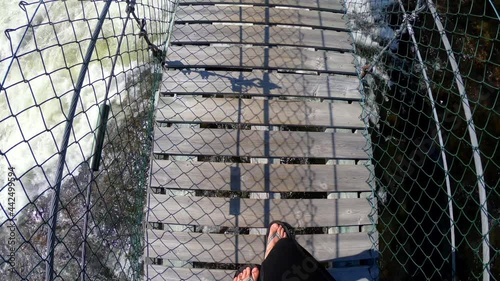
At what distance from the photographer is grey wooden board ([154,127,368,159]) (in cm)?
250

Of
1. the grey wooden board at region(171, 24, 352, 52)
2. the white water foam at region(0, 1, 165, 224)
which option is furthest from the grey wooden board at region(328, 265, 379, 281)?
the white water foam at region(0, 1, 165, 224)

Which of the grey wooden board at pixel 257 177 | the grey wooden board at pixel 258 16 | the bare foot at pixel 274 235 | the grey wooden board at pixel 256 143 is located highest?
the grey wooden board at pixel 258 16

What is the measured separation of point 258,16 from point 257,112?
0.74 m

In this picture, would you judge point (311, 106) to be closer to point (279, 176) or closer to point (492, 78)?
point (279, 176)

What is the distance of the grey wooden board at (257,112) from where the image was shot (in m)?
2.57

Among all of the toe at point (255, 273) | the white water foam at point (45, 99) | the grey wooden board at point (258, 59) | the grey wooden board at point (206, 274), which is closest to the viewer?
the toe at point (255, 273)

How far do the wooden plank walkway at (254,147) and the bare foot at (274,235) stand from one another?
0.42 feet

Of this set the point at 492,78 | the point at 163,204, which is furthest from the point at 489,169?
the point at 163,204

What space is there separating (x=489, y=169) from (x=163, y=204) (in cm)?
266

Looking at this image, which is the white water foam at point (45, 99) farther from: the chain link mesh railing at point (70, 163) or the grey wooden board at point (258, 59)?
the grey wooden board at point (258, 59)

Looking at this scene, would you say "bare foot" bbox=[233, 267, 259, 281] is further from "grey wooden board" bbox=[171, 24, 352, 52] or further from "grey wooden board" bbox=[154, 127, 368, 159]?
"grey wooden board" bbox=[171, 24, 352, 52]

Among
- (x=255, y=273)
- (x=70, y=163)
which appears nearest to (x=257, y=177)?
(x=255, y=273)

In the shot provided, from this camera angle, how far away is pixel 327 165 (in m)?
2.50

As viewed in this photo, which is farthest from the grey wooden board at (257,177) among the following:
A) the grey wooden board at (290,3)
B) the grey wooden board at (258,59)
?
the grey wooden board at (290,3)
